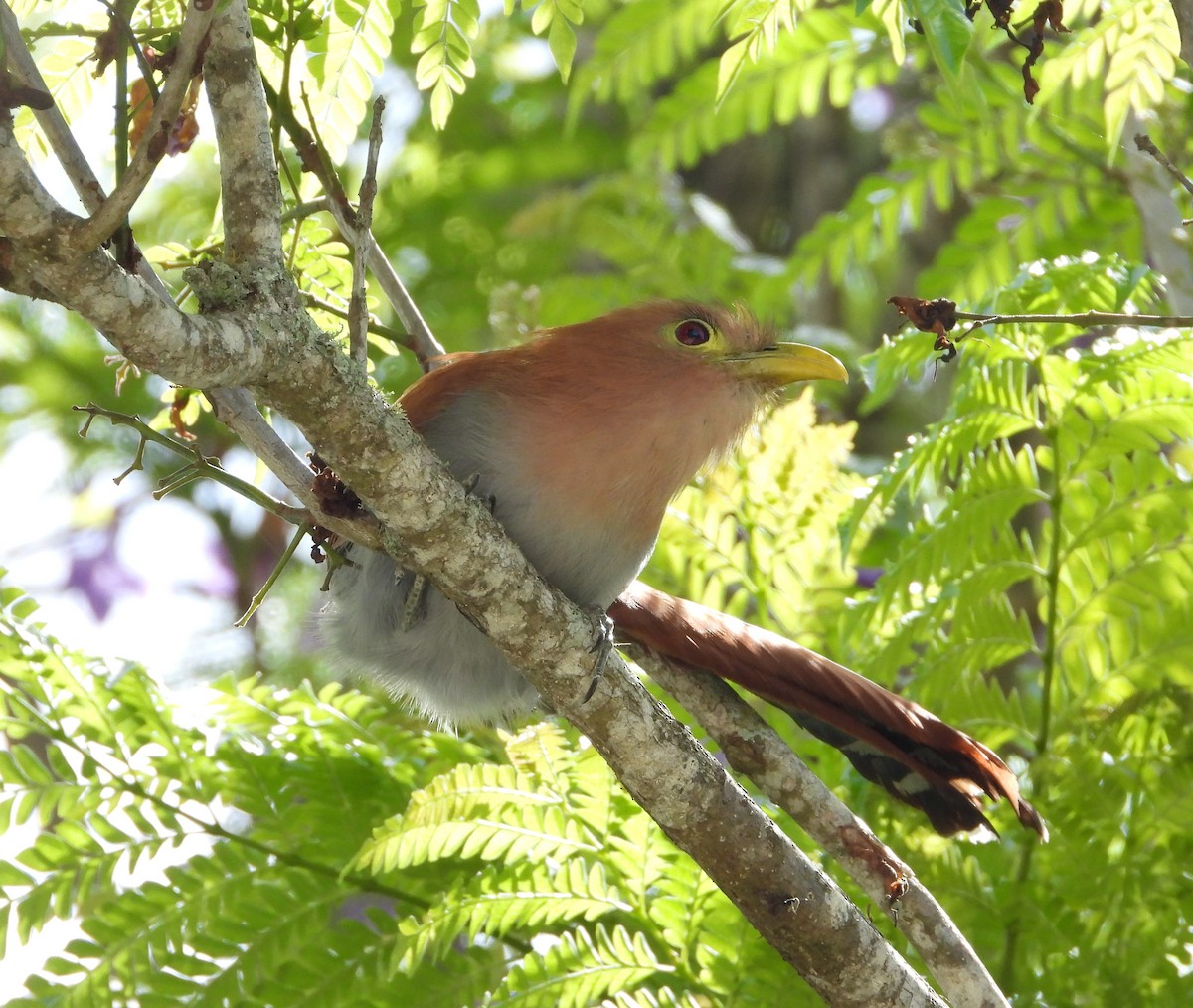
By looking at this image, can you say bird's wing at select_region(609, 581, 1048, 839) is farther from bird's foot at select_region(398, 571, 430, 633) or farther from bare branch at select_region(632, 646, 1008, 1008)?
bird's foot at select_region(398, 571, 430, 633)

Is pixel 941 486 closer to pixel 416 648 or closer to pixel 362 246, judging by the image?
pixel 416 648

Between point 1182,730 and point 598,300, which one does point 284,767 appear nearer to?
point 1182,730

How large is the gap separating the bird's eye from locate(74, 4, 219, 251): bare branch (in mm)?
1258

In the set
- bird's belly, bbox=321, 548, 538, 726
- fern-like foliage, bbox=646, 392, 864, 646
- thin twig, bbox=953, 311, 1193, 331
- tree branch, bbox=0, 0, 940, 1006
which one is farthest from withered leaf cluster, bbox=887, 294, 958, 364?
fern-like foliage, bbox=646, 392, 864, 646

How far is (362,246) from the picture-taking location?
1896mm

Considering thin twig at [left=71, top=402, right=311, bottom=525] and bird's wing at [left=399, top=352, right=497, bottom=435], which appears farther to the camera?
bird's wing at [left=399, top=352, right=497, bottom=435]

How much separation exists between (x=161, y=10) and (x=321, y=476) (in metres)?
0.94

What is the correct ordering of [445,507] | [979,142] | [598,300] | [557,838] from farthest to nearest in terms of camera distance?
1. [598,300]
2. [979,142]
3. [557,838]
4. [445,507]

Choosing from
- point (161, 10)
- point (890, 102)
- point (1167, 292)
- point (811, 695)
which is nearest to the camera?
point (161, 10)

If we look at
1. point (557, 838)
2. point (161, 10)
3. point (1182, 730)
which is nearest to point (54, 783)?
point (557, 838)

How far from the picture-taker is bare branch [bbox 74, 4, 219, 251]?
1375mm


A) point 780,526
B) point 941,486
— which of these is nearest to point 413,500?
point 780,526

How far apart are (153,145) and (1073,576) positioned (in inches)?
87.1

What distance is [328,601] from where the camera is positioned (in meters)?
2.85
